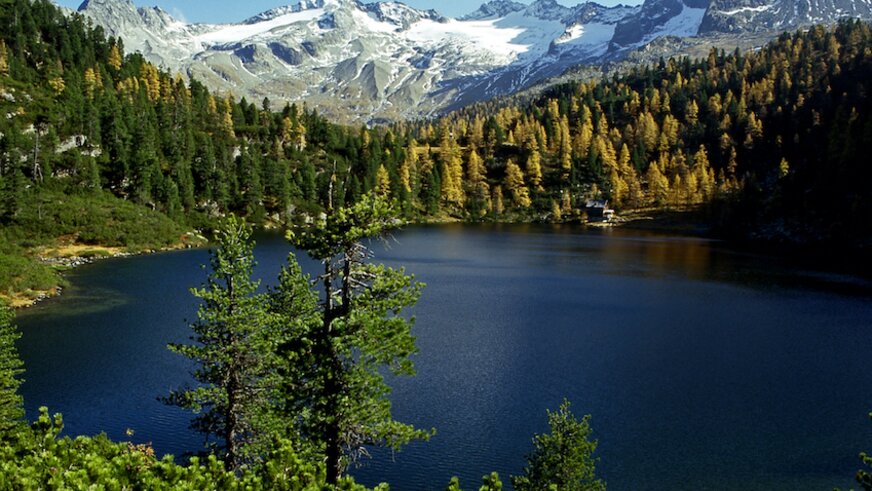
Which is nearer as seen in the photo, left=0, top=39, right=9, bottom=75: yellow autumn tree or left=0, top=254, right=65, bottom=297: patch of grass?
left=0, top=254, right=65, bottom=297: patch of grass

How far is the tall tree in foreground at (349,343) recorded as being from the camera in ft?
76.8

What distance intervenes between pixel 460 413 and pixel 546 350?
1829cm

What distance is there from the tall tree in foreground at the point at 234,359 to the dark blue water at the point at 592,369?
8.95m

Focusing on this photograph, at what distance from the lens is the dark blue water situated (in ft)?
121

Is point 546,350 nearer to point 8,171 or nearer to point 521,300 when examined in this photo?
point 521,300

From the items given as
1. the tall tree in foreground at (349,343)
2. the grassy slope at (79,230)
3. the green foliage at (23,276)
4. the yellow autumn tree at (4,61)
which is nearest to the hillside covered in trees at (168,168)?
the green foliage at (23,276)

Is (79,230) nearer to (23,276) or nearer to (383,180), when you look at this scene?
Result: (23,276)

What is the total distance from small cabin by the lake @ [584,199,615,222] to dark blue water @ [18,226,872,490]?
9314cm

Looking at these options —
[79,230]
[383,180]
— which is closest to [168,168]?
[79,230]

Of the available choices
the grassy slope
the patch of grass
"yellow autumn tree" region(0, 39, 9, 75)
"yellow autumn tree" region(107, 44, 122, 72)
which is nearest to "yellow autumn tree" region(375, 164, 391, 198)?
the grassy slope

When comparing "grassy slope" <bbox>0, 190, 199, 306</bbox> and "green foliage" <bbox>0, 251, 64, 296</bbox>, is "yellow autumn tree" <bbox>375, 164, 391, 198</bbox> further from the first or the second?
"green foliage" <bbox>0, 251, 64, 296</bbox>

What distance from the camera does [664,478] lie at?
34.6m

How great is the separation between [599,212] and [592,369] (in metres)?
149

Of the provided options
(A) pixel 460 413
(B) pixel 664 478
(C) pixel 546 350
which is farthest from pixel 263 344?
(C) pixel 546 350
